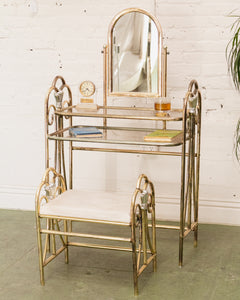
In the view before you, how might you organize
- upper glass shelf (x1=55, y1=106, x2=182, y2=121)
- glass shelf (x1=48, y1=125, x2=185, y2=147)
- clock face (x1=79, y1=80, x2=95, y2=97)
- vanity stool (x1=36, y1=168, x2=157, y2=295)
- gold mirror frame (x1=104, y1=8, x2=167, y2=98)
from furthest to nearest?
clock face (x1=79, y1=80, x2=95, y2=97)
gold mirror frame (x1=104, y1=8, x2=167, y2=98)
upper glass shelf (x1=55, y1=106, x2=182, y2=121)
glass shelf (x1=48, y1=125, x2=185, y2=147)
vanity stool (x1=36, y1=168, x2=157, y2=295)

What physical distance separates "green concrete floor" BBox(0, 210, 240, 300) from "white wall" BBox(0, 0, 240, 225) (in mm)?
468

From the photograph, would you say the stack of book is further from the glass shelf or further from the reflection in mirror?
the reflection in mirror

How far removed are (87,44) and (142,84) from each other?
27.7 inches

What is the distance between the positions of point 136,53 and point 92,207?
118 cm

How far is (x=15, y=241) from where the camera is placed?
3.62 metres

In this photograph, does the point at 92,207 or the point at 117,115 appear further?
the point at 117,115

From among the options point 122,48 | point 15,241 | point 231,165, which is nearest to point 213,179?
point 231,165

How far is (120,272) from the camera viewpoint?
3.11 metres

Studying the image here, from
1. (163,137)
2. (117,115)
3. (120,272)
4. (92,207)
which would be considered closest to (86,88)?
(117,115)

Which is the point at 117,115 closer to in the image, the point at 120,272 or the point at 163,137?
the point at 163,137

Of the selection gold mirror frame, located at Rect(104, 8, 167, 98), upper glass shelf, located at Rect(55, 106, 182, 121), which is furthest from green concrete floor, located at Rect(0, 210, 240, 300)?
gold mirror frame, located at Rect(104, 8, 167, 98)

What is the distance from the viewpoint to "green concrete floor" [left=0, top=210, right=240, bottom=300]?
2.85 meters

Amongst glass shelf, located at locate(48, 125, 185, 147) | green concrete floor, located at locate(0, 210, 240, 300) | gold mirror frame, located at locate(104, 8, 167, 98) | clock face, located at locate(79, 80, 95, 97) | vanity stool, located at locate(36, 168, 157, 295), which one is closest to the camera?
vanity stool, located at locate(36, 168, 157, 295)

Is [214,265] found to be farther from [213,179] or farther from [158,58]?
[158,58]
